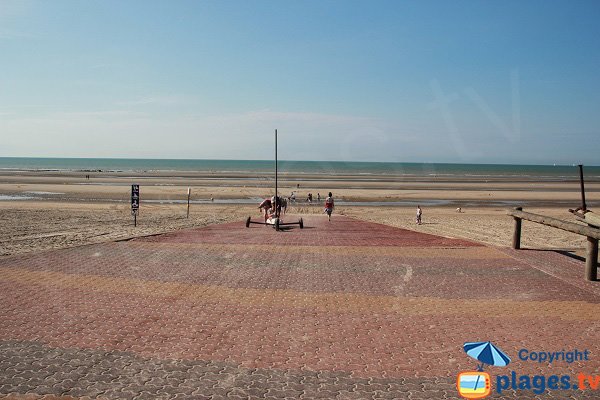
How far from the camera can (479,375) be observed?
6039 mm

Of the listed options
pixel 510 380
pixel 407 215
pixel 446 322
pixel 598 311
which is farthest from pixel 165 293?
pixel 407 215

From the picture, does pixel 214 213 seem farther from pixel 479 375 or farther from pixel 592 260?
pixel 479 375

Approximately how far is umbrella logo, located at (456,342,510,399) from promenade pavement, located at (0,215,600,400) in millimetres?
135

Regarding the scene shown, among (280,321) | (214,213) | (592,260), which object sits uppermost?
(592,260)

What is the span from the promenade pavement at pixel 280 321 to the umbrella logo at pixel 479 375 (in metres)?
0.13

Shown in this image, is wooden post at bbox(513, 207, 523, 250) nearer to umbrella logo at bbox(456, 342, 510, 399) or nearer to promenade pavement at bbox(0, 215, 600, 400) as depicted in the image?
promenade pavement at bbox(0, 215, 600, 400)

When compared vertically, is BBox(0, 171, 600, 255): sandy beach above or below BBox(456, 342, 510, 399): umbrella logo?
below

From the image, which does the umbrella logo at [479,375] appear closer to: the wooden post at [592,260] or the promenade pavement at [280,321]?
the promenade pavement at [280,321]

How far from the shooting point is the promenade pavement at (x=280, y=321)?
230 inches

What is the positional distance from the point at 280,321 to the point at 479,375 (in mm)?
3477

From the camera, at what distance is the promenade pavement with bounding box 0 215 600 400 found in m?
5.84

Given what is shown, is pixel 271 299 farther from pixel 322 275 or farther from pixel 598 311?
pixel 598 311

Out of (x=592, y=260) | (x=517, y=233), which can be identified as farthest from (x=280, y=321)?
(x=517, y=233)

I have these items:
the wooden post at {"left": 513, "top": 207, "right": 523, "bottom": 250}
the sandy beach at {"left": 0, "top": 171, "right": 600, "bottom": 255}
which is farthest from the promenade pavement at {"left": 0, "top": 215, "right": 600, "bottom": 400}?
the sandy beach at {"left": 0, "top": 171, "right": 600, "bottom": 255}
